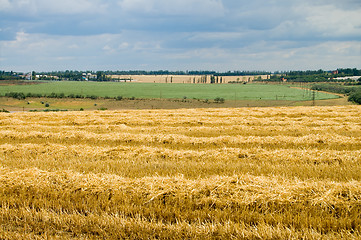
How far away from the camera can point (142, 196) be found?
5660mm

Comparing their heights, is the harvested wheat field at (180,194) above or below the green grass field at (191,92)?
below

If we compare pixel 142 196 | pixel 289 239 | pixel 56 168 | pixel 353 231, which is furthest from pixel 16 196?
pixel 353 231

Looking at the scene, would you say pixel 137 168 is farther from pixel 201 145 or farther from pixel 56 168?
pixel 201 145

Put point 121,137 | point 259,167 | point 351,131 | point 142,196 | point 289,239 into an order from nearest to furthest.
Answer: point 289,239 < point 142,196 < point 259,167 < point 121,137 < point 351,131

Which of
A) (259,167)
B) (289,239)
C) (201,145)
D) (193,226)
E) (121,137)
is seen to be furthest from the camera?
(121,137)

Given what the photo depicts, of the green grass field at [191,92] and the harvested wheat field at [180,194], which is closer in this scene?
the harvested wheat field at [180,194]

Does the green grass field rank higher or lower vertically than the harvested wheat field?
higher

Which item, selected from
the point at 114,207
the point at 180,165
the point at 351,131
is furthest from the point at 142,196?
the point at 351,131

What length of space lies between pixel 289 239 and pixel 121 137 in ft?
28.1

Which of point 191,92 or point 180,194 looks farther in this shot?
point 191,92

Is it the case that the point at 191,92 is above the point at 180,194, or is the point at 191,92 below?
above

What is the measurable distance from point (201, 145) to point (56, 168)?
493 cm

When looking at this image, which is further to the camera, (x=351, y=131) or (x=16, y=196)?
(x=351, y=131)

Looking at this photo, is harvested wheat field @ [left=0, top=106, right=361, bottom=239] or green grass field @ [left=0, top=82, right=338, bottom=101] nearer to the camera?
harvested wheat field @ [left=0, top=106, right=361, bottom=239]
